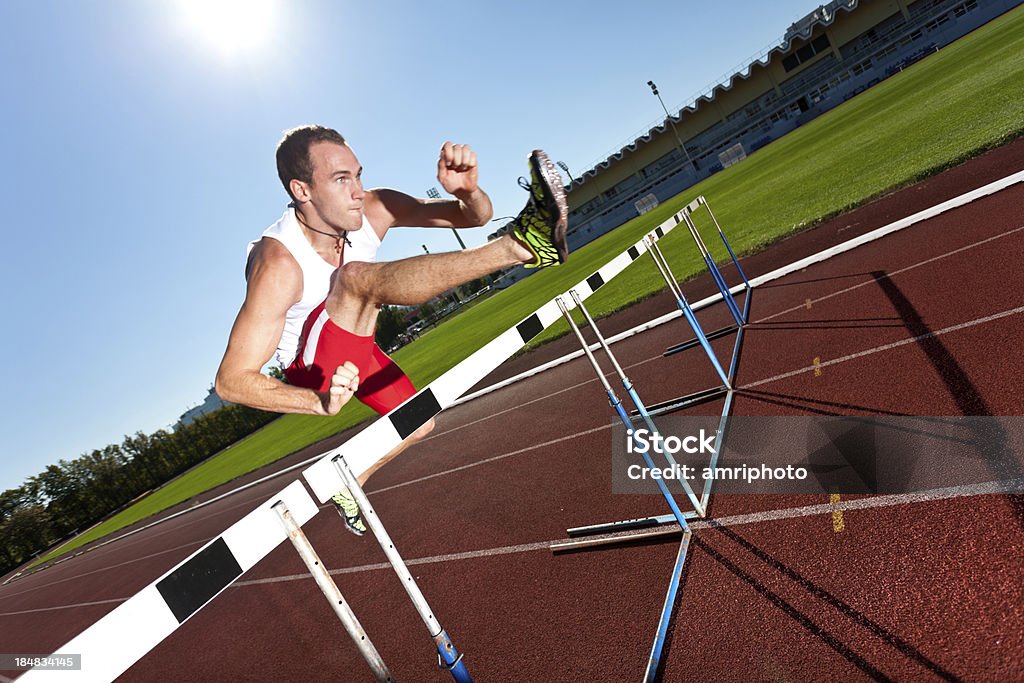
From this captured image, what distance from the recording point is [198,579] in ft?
4.88

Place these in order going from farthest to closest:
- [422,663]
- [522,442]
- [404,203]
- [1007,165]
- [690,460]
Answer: [1007,165] < [522,442] < [690,460] < [404,203] < [422,663]

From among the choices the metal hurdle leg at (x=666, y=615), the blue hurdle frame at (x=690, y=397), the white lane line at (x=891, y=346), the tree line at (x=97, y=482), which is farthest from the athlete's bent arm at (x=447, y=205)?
the tree line at (x=97, y=482)

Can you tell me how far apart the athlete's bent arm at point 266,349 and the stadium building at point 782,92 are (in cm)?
3619

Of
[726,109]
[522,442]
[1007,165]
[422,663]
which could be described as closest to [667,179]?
[726,109]

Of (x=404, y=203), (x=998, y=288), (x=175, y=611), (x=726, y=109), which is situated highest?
(x=726, y=109)

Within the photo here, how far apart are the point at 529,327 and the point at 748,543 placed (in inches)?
66.1

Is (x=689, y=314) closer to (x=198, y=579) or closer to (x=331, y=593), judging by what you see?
(x=331, y=593)

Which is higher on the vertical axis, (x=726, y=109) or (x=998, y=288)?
(x=726, y=109)

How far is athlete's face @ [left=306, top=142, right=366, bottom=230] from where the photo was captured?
334 cm

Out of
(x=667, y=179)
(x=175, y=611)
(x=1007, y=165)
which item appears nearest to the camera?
(x=175, y=611)

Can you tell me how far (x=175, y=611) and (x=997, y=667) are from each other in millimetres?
2501

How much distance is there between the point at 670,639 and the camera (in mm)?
2629

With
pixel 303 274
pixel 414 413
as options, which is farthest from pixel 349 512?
pixel 414 413

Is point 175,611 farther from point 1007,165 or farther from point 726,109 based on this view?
point 726,109
